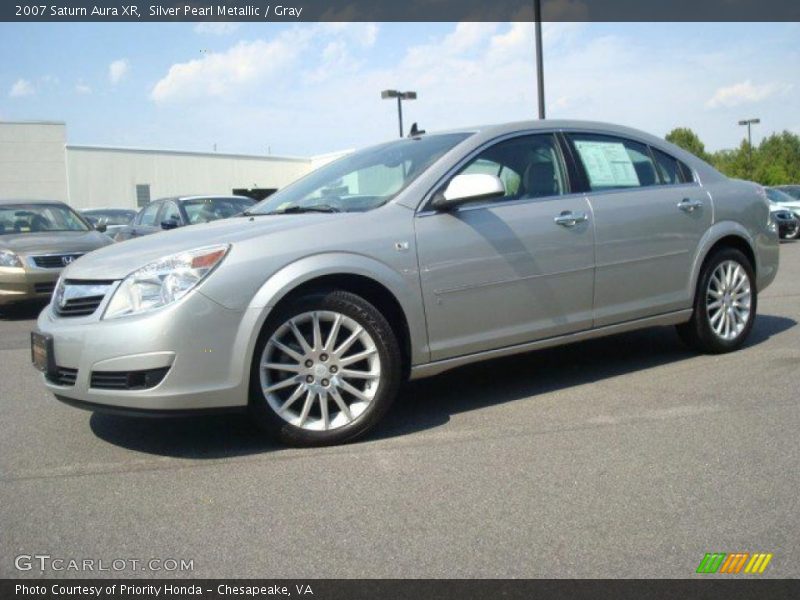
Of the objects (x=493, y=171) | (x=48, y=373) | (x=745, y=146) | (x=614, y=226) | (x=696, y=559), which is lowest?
(x=696, y=559)

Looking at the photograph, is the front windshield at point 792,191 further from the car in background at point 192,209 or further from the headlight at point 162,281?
the headlight at point 162,281

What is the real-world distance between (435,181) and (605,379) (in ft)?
5.89

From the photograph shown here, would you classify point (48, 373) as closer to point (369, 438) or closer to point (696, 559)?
point (369, 438)

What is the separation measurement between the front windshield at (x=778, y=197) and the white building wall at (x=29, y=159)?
35.1 metres

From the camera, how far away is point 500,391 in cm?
523

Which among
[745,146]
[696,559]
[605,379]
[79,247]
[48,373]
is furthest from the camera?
[745,146]

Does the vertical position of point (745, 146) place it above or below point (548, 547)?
above

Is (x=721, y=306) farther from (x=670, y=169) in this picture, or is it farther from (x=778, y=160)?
(x=778, y=160)

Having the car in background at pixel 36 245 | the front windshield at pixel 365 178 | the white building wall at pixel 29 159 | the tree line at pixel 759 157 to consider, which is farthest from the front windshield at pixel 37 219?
the tree line at pixel 759 157

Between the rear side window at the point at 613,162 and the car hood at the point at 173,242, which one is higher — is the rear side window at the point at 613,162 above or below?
above

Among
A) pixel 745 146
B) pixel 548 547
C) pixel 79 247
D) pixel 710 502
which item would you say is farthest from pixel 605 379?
pixel 745 146

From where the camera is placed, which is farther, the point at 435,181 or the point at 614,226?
the point at 614,226
